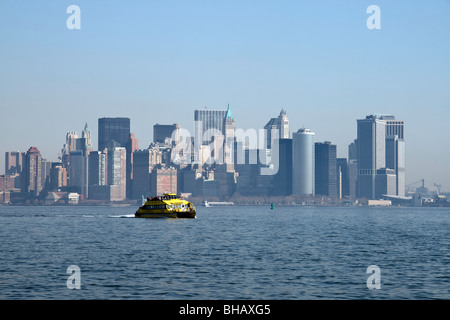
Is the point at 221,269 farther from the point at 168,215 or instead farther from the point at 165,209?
the point at 165,209

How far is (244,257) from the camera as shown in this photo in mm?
67188

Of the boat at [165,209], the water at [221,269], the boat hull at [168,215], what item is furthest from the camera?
the boat at [165,209]

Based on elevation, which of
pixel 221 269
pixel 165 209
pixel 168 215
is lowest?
pixel 168 215

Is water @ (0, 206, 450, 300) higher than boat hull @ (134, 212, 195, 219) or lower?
higher

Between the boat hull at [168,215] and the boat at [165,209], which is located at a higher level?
the boat at [165,209]

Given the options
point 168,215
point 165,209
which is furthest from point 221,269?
point 165,209

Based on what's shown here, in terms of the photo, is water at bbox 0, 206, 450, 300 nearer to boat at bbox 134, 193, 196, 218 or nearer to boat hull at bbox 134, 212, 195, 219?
boat hull at bbox 134, 212, 195, 219

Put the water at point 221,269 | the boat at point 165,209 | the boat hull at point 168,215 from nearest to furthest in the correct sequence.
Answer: the water at point 221,269, the boat hull at point 168,215, the boat at point 165,209

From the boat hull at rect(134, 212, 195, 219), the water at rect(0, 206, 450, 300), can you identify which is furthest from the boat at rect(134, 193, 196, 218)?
the water at rect(0, 206, 450, 300)

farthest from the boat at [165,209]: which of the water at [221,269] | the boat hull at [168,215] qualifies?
the water at [221,269]

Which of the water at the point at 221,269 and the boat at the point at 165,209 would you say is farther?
the boat at the point at 165,209

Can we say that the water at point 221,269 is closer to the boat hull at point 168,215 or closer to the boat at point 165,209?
the boat hull at point 168,215

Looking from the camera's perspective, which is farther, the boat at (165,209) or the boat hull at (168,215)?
the boat at (165,209)
